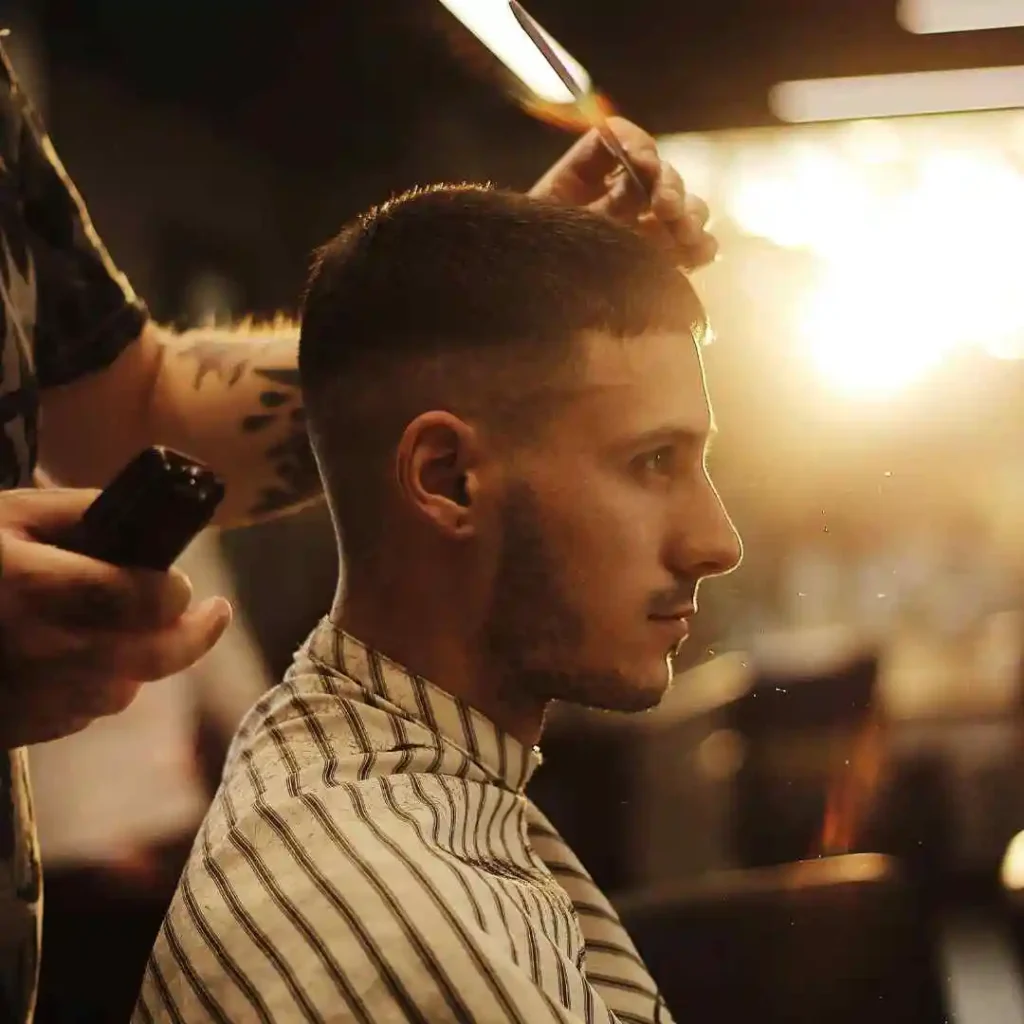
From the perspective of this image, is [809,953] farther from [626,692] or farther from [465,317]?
[465,317]

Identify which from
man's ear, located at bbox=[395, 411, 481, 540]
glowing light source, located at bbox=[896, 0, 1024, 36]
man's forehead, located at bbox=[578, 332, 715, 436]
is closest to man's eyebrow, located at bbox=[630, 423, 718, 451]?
man's forehead, located at bbox=[578, 332, 715, 436]

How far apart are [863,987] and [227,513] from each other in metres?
0.73

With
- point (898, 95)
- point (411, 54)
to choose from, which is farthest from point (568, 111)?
point (898, 95)

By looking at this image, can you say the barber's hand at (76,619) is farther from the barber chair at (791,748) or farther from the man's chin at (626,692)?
the barber chair at (791,748)

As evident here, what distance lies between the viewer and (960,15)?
1.09 meters

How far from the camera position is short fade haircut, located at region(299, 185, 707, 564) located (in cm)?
85

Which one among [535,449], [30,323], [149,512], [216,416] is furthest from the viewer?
[216,416]

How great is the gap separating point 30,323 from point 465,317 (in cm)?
41

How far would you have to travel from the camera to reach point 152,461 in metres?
0.65

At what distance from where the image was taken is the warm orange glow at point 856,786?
1026 mm

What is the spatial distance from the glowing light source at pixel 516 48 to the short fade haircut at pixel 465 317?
227mm

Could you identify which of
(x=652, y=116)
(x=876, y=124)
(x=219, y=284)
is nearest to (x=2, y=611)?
(x=219, y=284)

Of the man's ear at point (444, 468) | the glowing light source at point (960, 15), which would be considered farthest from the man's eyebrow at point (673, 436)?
the glowing light source at point (960, 15)

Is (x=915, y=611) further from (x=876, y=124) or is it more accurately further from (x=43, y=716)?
(x=43, y=716)
